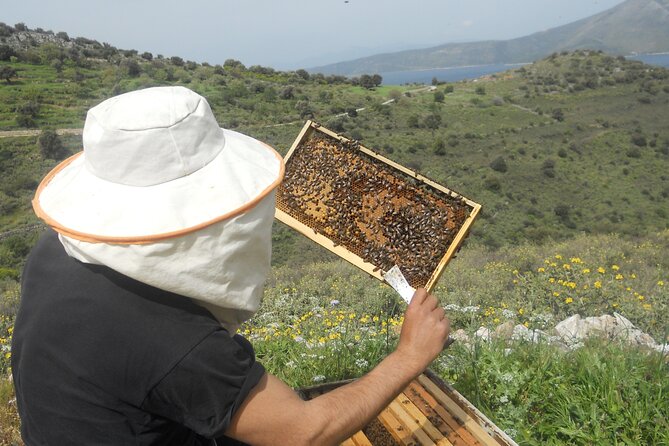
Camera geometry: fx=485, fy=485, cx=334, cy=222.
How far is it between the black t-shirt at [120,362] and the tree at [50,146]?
38277 millimetres

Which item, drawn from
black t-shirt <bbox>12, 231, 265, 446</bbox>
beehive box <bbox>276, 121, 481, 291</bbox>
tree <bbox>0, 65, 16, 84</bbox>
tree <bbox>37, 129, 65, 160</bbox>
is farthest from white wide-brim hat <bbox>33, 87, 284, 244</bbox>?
tree <bbox>0, 65, 16, 84</bbox>

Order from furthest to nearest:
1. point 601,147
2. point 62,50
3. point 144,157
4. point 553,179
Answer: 1. point 62,50
2. point 601,147
3. point 553,179
4. point 144,157

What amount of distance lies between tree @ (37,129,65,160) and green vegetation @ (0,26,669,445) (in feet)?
0.33

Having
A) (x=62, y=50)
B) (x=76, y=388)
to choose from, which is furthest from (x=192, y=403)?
(x=62, y=50)

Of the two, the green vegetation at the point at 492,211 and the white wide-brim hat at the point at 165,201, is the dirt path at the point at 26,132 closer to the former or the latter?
the green vegetation at the point at 492,211

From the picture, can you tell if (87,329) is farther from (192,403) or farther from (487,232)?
(487,232)

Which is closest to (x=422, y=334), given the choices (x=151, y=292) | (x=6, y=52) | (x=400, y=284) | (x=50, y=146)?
(x=400, y=284)

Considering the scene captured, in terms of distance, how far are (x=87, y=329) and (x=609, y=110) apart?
6662cm

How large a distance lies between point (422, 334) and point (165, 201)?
1245mm

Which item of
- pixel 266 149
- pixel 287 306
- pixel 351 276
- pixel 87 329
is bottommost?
pixel 351 276

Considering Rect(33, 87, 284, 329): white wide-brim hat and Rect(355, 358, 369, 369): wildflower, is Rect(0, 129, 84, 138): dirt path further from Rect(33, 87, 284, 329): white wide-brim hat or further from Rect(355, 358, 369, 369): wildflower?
Rect(33, 87, 284, 329): white wide-brim hat

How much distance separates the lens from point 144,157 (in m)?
1.56

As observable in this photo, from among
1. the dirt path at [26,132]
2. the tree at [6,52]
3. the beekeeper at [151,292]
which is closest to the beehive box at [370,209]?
the beekeeper at [151,292]

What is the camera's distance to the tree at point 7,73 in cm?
4691
